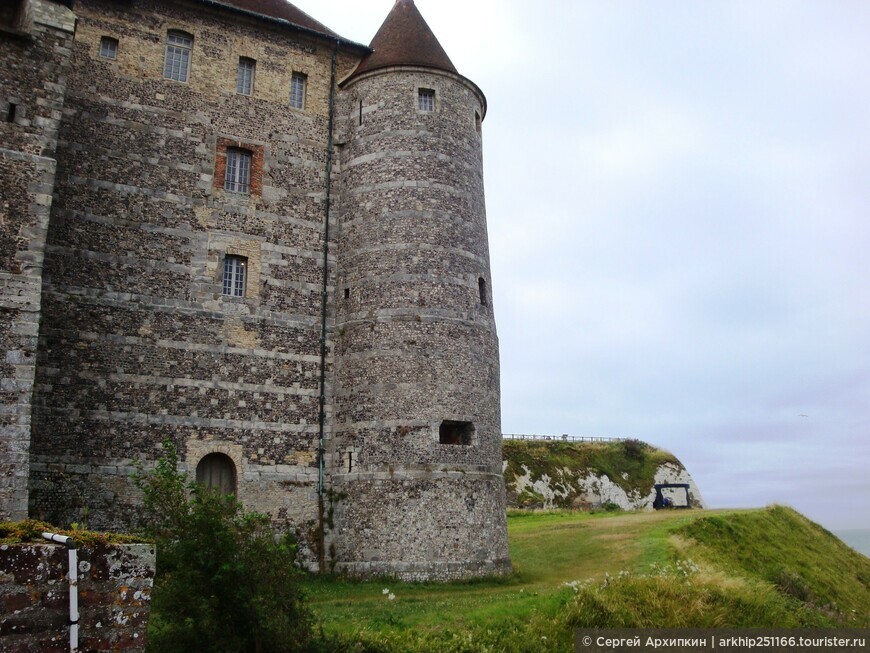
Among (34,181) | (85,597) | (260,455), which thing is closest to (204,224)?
(34,181)

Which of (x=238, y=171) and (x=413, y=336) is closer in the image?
(x=413, y=336)

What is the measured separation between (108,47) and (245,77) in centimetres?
391

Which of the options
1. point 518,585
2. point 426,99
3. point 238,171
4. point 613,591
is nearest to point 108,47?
point 238,171

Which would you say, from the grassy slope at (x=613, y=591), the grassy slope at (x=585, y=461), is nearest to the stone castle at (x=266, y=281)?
the grassy slope at (x=613, y=591)

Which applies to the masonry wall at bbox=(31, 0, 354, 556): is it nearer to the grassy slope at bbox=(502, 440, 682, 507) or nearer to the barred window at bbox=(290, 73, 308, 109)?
the barred window at bbox=(290, 73, 308, 109)

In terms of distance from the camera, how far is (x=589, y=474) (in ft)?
172

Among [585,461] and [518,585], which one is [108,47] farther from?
[585,461]

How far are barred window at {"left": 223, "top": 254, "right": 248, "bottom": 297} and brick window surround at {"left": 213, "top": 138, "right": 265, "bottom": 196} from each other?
2122 mm

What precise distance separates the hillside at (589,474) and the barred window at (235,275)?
97.1 ft

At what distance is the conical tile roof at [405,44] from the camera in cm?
2333

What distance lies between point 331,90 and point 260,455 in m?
12.0

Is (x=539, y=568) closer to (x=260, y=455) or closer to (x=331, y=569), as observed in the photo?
(x=331, y=569)

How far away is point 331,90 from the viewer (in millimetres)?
23781

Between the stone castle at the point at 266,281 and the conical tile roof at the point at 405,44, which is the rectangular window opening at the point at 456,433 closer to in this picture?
the stone castle at the point at 266,281
